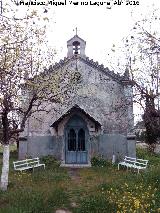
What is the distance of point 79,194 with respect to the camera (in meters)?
13.8

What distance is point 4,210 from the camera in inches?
455

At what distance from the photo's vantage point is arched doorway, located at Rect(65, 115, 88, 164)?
870 inches

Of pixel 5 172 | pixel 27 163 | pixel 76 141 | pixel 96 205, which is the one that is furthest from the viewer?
pixel 76 141

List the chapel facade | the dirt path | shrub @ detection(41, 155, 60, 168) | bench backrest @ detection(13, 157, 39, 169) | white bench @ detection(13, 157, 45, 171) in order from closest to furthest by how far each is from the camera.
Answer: the dirt path → white bench @ detection(13, 157, 45, 171) → bench backrest @ detection(13, 157, 39, 169) → shrub @ detection(41, 155, 60, 168) → the chapel facade

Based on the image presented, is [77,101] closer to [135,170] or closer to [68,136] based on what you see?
[68,136]

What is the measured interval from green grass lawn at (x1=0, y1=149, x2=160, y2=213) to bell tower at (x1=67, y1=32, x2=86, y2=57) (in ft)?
32.0

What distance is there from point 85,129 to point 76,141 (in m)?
0.99

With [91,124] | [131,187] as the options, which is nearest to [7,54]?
[131,187]

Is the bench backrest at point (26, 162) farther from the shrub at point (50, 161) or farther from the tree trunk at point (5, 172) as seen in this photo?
the tree trunk at point (5, 172)

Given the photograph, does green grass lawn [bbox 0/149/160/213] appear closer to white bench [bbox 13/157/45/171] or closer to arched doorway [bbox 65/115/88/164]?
white bench [bbox 13/157/45/171]

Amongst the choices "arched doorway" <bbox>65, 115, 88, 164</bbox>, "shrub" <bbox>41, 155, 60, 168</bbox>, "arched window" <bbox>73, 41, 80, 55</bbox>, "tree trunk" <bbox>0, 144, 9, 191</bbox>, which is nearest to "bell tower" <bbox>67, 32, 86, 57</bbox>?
"arched window" <bbox>73, 41, 80, 55</bbox>

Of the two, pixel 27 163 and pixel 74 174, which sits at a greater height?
pixel 27 163

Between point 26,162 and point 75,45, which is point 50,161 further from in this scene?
point 75,45

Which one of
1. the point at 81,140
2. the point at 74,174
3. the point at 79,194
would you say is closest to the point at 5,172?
the point at 79,194
